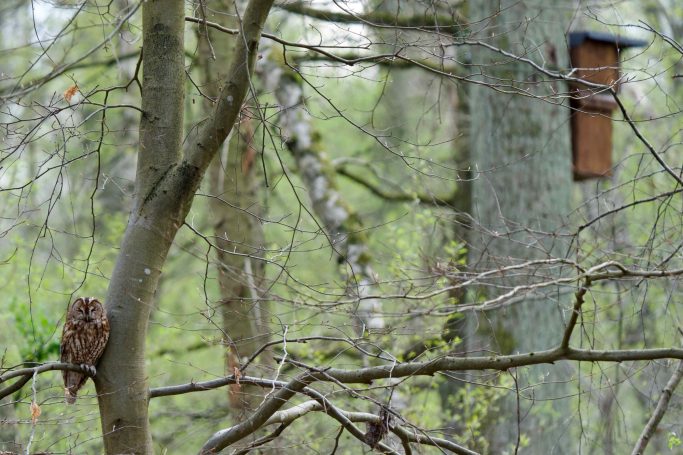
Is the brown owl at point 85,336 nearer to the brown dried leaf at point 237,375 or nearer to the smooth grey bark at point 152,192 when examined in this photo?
the smooth grey bark at point 152,192

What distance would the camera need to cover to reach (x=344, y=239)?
3.85 meters

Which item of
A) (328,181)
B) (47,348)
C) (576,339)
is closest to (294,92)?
(328,181)

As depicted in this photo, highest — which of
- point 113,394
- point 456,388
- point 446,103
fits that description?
point 446,103

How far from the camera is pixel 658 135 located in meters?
11.5

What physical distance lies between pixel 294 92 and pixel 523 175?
1906 millimetres

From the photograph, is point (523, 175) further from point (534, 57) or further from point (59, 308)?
point (59, 308)

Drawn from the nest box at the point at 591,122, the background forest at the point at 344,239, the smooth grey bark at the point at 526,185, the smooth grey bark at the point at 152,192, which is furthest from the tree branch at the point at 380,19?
the nest box at the point at 591,122

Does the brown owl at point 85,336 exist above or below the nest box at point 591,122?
below

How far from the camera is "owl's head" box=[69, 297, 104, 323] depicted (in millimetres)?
3617

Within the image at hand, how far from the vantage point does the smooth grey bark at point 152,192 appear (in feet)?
11.5

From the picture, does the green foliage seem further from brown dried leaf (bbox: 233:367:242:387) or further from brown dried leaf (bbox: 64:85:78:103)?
brown dried leaf (bbox: 233:367:242:387)

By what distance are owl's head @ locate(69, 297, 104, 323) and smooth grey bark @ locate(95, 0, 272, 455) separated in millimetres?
67

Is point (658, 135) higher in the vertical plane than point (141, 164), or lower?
higher

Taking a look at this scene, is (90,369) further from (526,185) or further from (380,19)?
(526,185)
